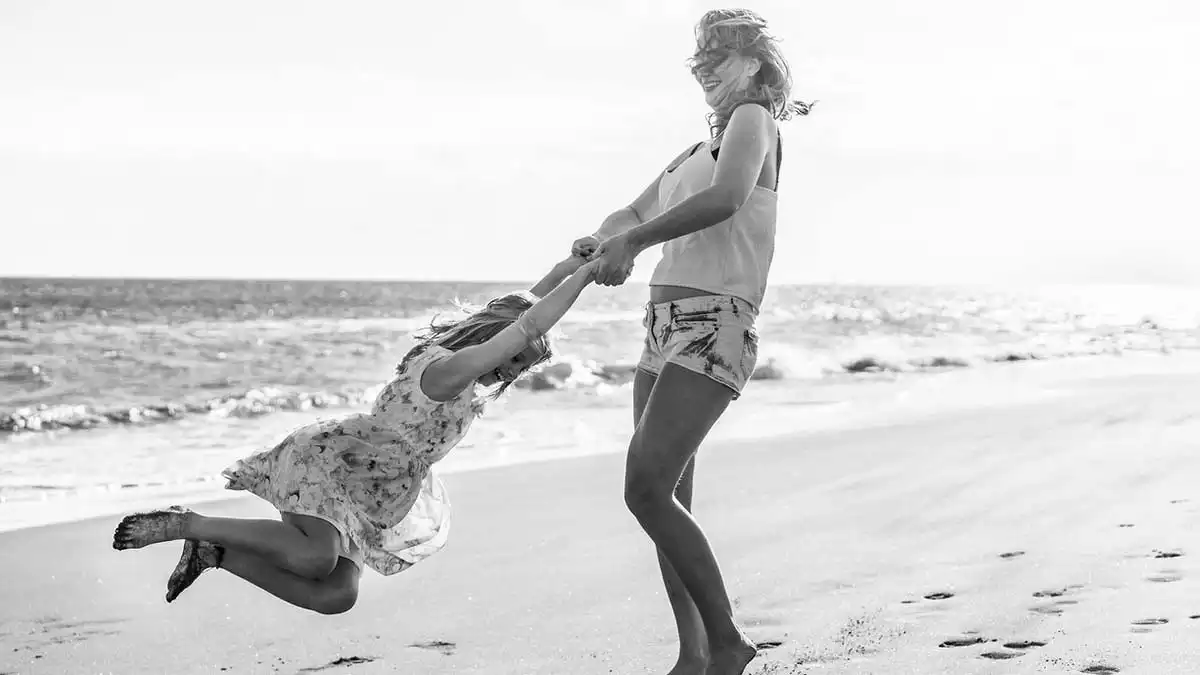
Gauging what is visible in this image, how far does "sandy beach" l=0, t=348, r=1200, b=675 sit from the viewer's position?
3445 mm

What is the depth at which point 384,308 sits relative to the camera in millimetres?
44969

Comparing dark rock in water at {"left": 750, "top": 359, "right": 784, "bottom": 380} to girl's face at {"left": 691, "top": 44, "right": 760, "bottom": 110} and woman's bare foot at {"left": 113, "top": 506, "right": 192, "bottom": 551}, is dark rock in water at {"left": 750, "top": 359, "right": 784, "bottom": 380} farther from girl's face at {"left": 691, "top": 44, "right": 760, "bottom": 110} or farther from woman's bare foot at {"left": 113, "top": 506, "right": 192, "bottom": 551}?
woman's bare foot at {"left": 113, "top": 506, "right": 192, "bottom": 551}

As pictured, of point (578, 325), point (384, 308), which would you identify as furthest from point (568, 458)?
point (384, 308)

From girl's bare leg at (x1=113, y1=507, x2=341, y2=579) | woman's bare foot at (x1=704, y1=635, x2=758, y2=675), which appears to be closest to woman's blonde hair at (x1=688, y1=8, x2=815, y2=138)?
woman's bare foot at (x1=704, y1=635, x2=758, y2=675)

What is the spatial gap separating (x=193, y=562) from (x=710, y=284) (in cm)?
157

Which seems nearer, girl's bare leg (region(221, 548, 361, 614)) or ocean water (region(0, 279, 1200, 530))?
girl's bare leg (region(221, 548, 361, 614))

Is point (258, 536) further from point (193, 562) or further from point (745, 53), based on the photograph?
point (745, 53)

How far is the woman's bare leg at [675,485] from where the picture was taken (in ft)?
9.05

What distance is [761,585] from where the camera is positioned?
4.22 meters

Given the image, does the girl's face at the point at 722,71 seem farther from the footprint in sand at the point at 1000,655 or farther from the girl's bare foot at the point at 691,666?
the footprint in sand at the point at 1000,655

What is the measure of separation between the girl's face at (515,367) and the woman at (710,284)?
34 cm

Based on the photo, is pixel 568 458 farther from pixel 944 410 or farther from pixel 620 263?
pixel 620 263

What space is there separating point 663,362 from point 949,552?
216cm

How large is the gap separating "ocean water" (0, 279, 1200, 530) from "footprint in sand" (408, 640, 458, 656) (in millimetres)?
1009
